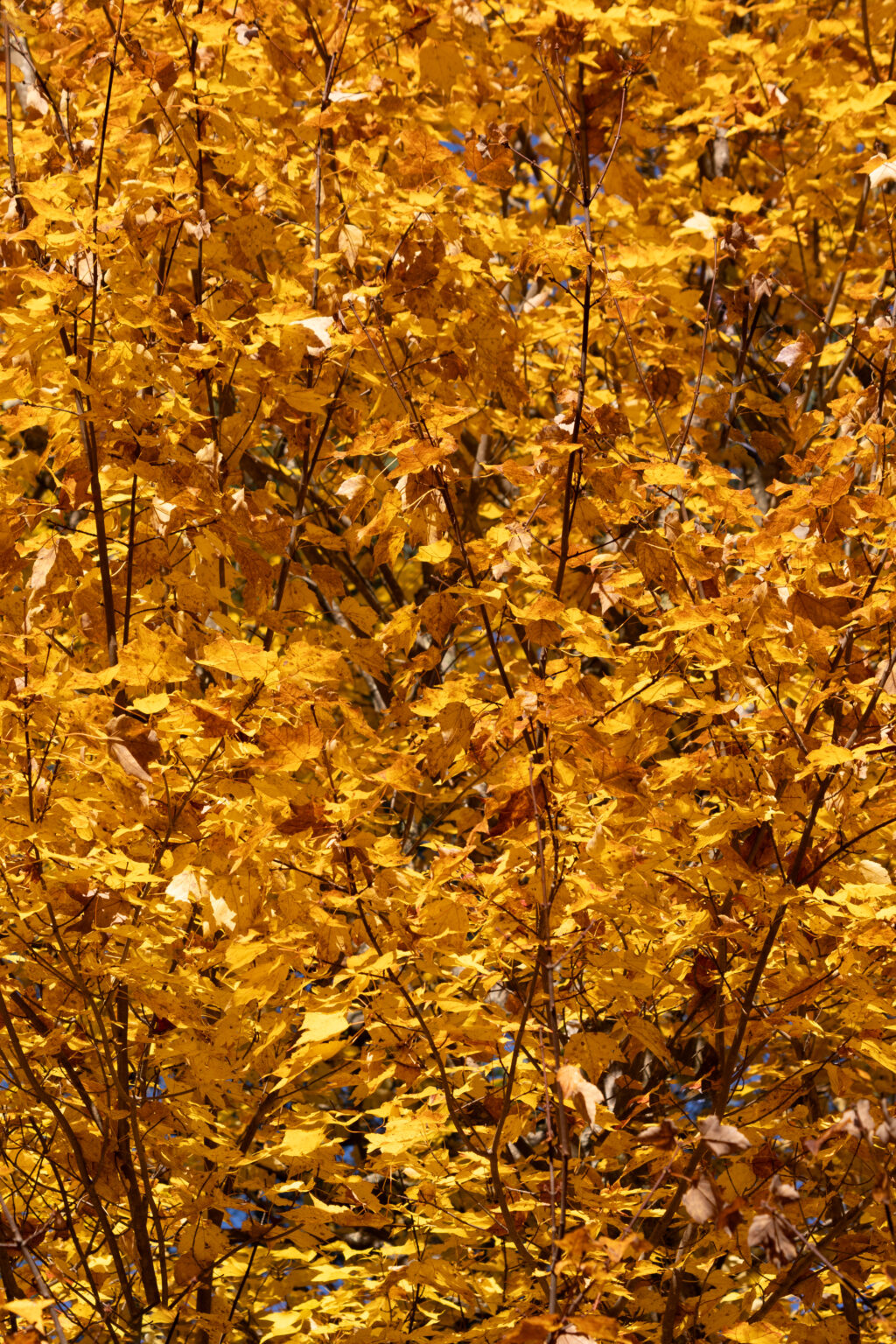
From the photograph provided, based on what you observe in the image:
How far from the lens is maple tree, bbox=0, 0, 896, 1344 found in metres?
2.63

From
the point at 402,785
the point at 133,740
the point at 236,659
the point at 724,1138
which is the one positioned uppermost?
the point at 236,659

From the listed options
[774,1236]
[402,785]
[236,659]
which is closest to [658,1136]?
[774,1236]

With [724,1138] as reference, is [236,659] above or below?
above

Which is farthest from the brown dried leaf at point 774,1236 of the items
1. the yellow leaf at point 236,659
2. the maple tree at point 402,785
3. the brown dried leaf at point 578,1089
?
the yellow leaf at point 236,659

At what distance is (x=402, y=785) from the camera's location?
2629 mm

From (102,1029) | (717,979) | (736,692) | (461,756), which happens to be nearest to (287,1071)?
(102,1029)

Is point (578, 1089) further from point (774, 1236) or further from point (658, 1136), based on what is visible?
point (774, 1236)

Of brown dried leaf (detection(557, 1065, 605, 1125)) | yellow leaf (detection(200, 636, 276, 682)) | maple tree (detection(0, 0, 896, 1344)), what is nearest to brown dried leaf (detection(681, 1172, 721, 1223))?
maple tree (detection(0, 0, 896, 1344))

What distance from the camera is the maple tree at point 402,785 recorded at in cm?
263

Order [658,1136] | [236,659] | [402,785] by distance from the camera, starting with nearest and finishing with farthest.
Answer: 1. [658,1136]
2. [236,659]
3. [402,785]

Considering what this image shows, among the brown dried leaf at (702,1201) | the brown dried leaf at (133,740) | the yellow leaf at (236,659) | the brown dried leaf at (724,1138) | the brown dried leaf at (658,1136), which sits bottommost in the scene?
the brown dried leaf at (702,1201)

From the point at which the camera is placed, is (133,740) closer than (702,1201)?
No

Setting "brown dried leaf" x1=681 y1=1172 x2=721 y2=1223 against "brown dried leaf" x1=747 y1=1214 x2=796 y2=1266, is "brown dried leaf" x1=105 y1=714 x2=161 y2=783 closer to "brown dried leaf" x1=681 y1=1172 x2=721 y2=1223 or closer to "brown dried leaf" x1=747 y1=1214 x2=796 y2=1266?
"brown dried leaf" x1=681 y1=1172 x2=721 y2=1223

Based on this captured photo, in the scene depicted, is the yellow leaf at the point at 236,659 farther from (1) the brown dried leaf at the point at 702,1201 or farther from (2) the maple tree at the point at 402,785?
(1) the brown dried leaf at the point at 702,1201
